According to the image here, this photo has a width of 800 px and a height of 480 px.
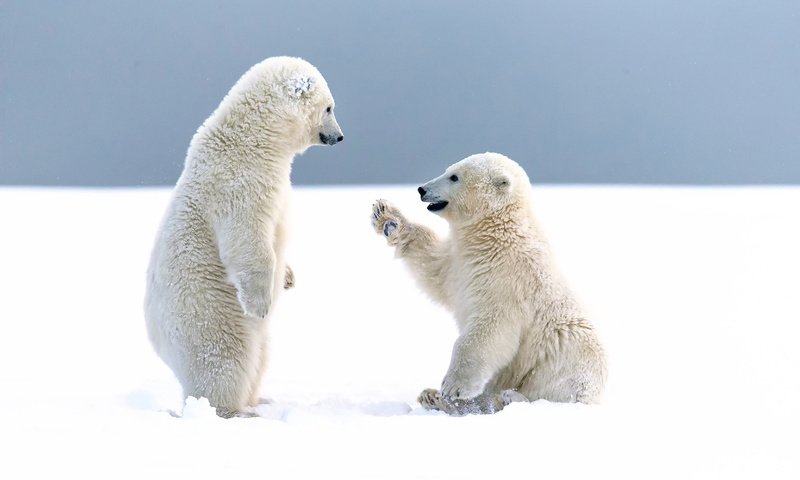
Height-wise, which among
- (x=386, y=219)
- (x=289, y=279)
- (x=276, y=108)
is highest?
(x=276, y=108)

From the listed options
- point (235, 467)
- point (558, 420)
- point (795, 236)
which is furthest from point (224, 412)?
point (795, 236)

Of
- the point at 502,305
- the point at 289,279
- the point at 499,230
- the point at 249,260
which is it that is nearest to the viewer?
the point at 249,260

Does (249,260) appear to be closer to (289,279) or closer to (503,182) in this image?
(289,279)

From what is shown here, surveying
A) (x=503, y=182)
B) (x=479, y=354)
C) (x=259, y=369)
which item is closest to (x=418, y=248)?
(x=503, y=182)

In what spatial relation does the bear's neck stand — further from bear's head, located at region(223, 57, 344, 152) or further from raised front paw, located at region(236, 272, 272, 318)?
raised front paw, located at region(236, 272, 272, 318)

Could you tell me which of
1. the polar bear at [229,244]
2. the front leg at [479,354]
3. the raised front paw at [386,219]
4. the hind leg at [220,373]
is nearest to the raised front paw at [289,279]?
the polar bear at [229,244]

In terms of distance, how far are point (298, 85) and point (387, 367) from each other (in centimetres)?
187

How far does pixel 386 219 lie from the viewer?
15.3 feet

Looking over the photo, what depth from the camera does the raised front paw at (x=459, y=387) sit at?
394 centimetres

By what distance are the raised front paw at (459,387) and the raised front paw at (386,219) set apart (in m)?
0.92

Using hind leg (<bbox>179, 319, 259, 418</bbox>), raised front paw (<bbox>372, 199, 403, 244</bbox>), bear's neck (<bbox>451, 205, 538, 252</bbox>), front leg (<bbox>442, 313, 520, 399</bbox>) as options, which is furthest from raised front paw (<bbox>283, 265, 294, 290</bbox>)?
front leg (<bbox>442, 313, 520, 399</bbox>)

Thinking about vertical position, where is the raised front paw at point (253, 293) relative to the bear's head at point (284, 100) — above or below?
below

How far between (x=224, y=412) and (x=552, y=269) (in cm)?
152

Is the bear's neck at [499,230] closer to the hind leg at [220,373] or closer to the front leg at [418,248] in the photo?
the front leg at [418,248]
